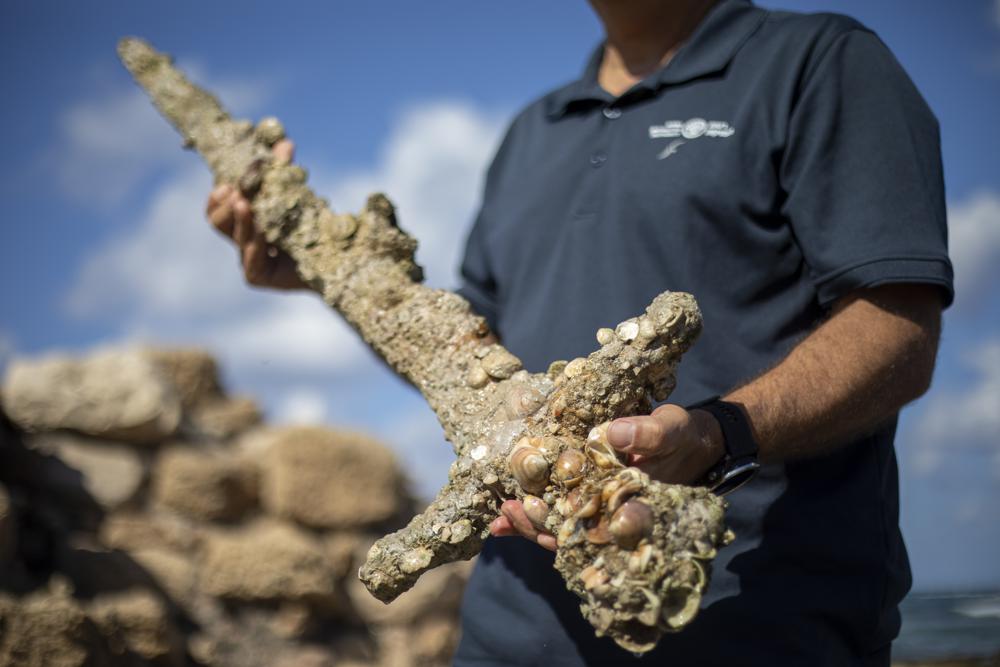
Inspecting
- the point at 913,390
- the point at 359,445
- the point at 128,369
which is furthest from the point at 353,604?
the point at 913,390

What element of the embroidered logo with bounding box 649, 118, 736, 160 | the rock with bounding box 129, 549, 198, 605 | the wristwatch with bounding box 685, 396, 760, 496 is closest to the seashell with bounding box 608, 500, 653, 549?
the wristwatch with bounding box 685, 396, 760, 496

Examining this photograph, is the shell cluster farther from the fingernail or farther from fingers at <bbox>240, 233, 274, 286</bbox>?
fingers at <bbox>240, 233, 274, 286</bbox>

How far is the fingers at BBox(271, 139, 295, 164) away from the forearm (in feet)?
4.28

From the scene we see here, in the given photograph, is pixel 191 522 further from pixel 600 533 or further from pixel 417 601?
pixel 600 533

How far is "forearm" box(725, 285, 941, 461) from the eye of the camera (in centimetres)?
146

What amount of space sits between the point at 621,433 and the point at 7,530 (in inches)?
97.8

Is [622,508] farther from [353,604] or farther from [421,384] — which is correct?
[353,604]

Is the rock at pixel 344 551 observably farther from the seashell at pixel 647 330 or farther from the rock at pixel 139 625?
the seashell at pixel 647 330

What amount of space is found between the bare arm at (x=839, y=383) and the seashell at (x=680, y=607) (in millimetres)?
204

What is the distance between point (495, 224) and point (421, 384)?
2.34ft

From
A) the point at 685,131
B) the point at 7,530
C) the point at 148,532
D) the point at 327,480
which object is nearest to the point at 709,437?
the point at 685,131

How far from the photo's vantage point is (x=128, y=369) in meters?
3.97

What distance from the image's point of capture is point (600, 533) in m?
1.20

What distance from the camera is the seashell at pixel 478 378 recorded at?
1.62 m
